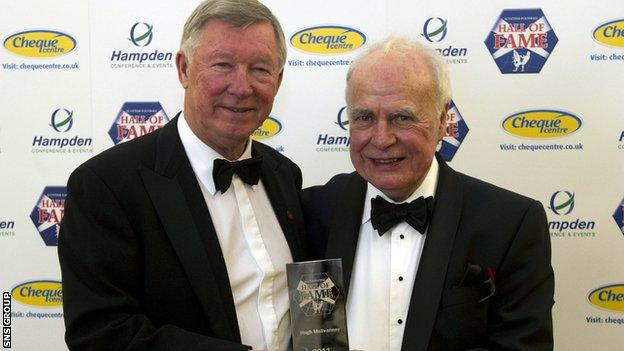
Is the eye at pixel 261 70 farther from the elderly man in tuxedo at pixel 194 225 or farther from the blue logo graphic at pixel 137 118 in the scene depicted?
the blue logo graphic at pixel 137 118

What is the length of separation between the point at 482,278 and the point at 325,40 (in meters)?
1.49

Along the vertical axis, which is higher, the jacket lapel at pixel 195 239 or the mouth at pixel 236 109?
the mouth at pixel 236 109

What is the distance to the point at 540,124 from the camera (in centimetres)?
299

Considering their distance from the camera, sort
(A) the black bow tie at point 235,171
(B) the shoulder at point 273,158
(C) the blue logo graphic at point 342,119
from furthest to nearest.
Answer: (C) the blue logo graphic at point 342,119 < (B) the shoulder at point 273,158 < (A) the black bow tie at point 235,171

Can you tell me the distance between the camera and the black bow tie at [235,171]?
2039 millimetres

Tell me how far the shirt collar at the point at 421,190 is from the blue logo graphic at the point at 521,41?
993 millimetres

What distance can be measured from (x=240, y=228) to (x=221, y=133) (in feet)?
0.99

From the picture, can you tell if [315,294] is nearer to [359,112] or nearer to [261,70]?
[359,112]

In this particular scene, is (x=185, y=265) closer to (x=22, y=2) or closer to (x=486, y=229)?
(x=486, y=229)

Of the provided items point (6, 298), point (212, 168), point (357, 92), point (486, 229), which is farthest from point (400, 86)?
point (6, 298)

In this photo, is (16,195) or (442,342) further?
(16,195)

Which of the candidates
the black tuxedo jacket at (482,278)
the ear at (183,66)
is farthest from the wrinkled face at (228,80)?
the black tuxedo jacket at (482,278)

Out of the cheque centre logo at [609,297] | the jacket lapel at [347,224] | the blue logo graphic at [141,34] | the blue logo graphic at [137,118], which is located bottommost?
the cheque centre logo at [609,297]

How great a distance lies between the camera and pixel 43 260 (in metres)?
3.22
